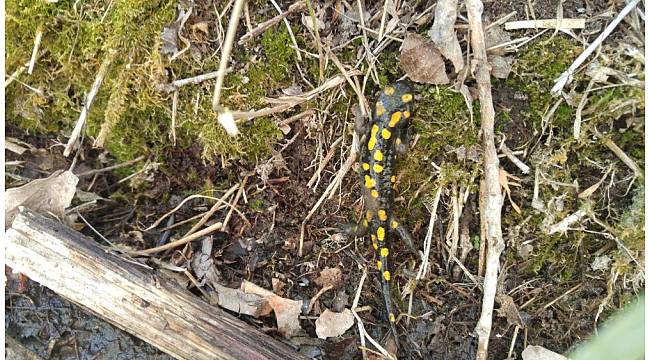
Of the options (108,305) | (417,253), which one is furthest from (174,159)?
(417,253)

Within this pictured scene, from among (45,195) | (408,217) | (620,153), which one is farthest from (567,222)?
(45,195)

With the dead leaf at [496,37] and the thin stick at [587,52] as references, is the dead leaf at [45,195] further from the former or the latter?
the thin stick at [587,52]

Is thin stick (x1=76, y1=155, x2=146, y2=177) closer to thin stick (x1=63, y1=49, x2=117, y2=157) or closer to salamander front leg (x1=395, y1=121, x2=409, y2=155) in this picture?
thin stick (x1=63, y1=49, x2=117, y2=157)

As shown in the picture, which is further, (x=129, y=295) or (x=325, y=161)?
(x=325, y=161)

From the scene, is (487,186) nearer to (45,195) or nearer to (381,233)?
(381,233)

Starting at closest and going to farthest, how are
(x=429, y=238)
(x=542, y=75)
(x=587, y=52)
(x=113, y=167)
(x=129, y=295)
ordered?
(x=587, y=52)
(x=542, y=75)
(x=129, y=295)
(x=429, y=238)
(x=113, y=167)

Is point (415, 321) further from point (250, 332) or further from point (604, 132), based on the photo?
point (604, 132)

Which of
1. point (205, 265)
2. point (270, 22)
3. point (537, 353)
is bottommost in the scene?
point (537, 353)
